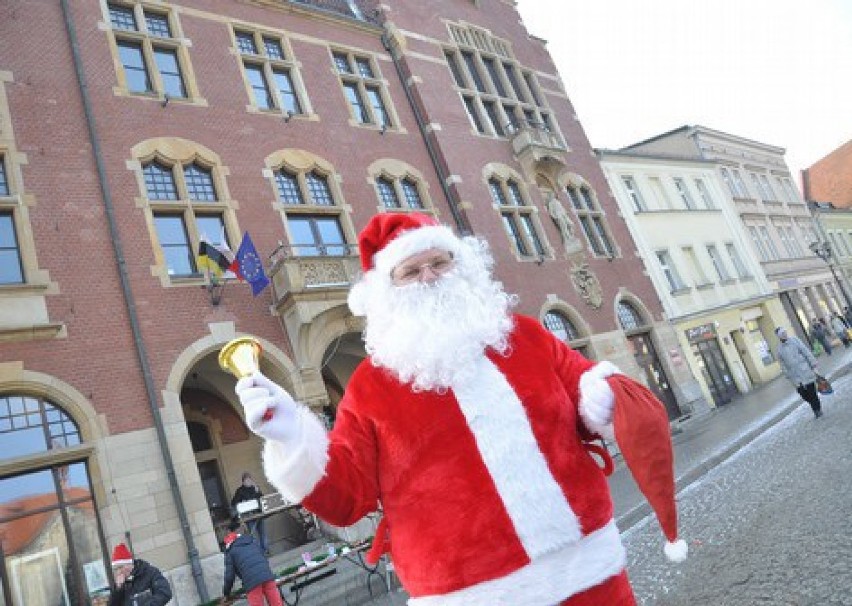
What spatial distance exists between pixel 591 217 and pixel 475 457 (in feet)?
66.6

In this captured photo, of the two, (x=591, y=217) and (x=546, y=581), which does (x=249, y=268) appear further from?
(x=591, y=217)

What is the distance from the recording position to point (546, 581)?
77.9 inches

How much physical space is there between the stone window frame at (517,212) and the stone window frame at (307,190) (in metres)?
5.60

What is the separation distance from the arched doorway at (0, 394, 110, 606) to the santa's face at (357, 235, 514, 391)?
803 cm

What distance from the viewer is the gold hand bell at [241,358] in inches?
77.8

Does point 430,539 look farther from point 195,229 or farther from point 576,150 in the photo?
point 576,150

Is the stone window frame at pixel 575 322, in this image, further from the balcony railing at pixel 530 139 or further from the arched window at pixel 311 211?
the arched window at pixel 311 211

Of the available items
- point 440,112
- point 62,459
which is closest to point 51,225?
point 62,459

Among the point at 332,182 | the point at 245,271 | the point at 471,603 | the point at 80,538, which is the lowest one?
the point at 471,603

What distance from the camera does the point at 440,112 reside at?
17.7 meters

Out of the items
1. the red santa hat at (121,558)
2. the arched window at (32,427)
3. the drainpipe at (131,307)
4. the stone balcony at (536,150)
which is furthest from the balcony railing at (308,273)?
the stone balcony at (536,150)

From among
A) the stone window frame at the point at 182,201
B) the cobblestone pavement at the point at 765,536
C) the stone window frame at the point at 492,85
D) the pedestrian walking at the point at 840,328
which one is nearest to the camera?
the cobblestone pavement at the point at 765,536

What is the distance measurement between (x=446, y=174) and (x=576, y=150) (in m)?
7.93

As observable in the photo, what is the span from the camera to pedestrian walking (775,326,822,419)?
1017 centimetres
